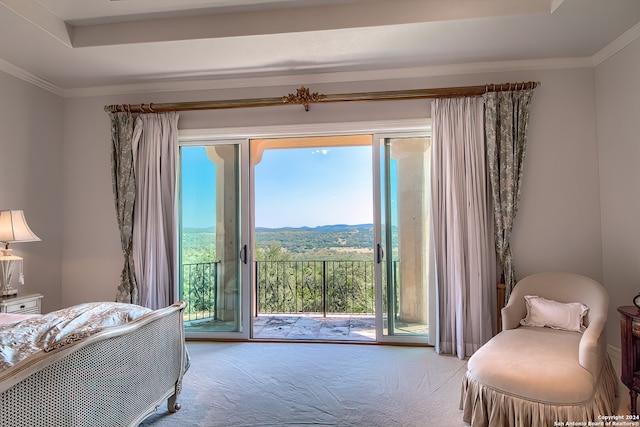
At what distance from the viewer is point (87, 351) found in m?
1.55

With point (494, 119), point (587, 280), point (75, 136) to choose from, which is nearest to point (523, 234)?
point (587, 280)

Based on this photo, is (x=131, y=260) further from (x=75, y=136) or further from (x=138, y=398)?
(x=138, y=398)

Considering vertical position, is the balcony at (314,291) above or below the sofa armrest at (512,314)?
below

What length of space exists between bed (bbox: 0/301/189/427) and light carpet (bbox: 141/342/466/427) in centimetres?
35

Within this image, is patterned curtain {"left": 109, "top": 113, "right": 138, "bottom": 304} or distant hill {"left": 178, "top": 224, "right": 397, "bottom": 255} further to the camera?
distant hill {"left": 178, "top": 224, "right": 397, "bottom": 255}

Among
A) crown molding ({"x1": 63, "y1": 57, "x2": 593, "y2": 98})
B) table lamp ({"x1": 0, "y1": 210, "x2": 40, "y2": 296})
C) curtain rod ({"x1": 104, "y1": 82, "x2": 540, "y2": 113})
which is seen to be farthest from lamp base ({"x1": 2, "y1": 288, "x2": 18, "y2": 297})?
crown molding ({"x1": 63, "y1": 57, "x2": 593, "y2": 98})

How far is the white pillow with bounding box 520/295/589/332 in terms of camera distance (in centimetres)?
253

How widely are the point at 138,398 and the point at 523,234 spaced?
3.44 meters

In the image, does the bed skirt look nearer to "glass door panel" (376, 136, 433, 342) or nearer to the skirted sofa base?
the skirted sofa base

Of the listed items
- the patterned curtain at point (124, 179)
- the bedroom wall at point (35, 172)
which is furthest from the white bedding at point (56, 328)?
the bedroom wall at point (35, 172)

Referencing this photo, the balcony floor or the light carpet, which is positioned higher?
the light carpet

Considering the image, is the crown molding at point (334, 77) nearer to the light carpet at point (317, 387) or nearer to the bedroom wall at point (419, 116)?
the bedroom wall at point (419, 116)

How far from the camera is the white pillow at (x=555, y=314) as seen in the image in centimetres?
253

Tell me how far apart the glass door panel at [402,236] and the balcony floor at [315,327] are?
0.39 feet
